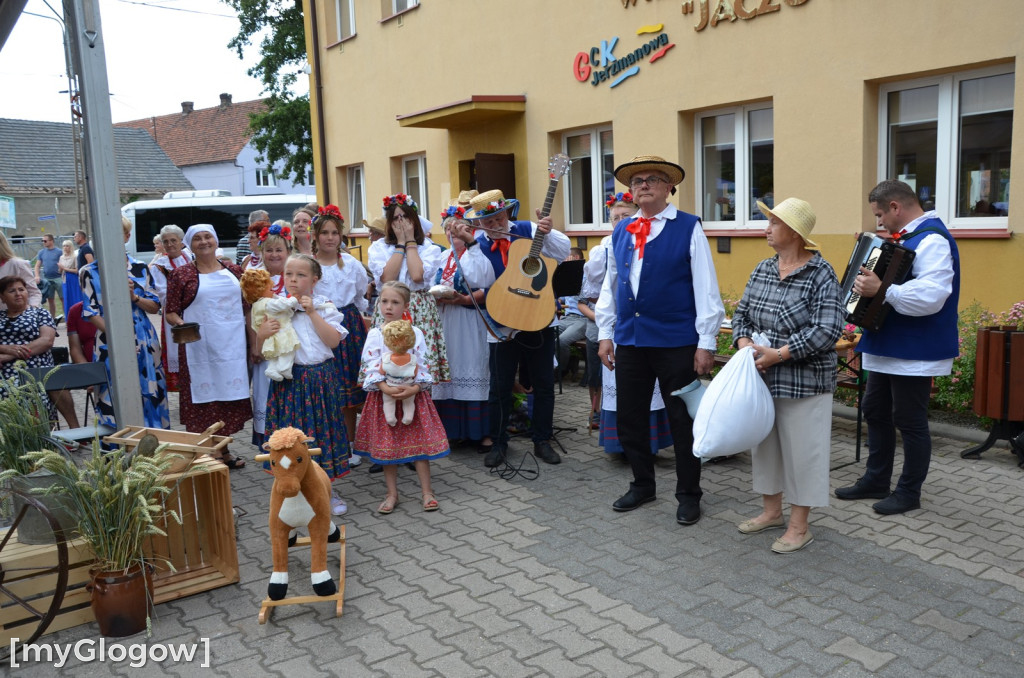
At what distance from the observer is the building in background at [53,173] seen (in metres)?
35.9

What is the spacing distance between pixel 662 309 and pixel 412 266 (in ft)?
6.95

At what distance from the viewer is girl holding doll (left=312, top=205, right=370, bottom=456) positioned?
5902 millimetres

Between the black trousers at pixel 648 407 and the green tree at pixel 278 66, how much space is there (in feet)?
83.7

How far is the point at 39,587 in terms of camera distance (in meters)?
3.82

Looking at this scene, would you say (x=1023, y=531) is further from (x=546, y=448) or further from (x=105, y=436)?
(x=105, y=436)

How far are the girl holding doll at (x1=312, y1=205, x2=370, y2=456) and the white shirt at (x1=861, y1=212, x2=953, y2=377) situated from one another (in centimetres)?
345

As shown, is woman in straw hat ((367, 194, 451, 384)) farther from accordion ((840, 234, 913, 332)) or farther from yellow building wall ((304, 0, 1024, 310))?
yellow building wall ((304, 0, 1024, 310))

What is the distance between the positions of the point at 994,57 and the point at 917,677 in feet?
18.2

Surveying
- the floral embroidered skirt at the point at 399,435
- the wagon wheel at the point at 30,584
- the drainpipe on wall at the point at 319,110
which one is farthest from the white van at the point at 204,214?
the wagon wheel at the point at 30,584

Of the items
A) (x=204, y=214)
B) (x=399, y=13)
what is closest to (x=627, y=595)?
(x=399, y=13)

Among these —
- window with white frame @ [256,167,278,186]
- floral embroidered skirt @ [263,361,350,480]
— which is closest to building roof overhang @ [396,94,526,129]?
floral embroidered skirt @ [263,361,350,480]

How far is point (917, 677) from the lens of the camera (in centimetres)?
315

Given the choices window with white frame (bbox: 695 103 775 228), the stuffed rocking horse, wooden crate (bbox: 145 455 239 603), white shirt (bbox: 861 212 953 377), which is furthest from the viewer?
→ window with white frame (bbox: 695 103 775 228)

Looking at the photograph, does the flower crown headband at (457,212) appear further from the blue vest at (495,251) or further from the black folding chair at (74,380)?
the black folding chair at (74,380)
